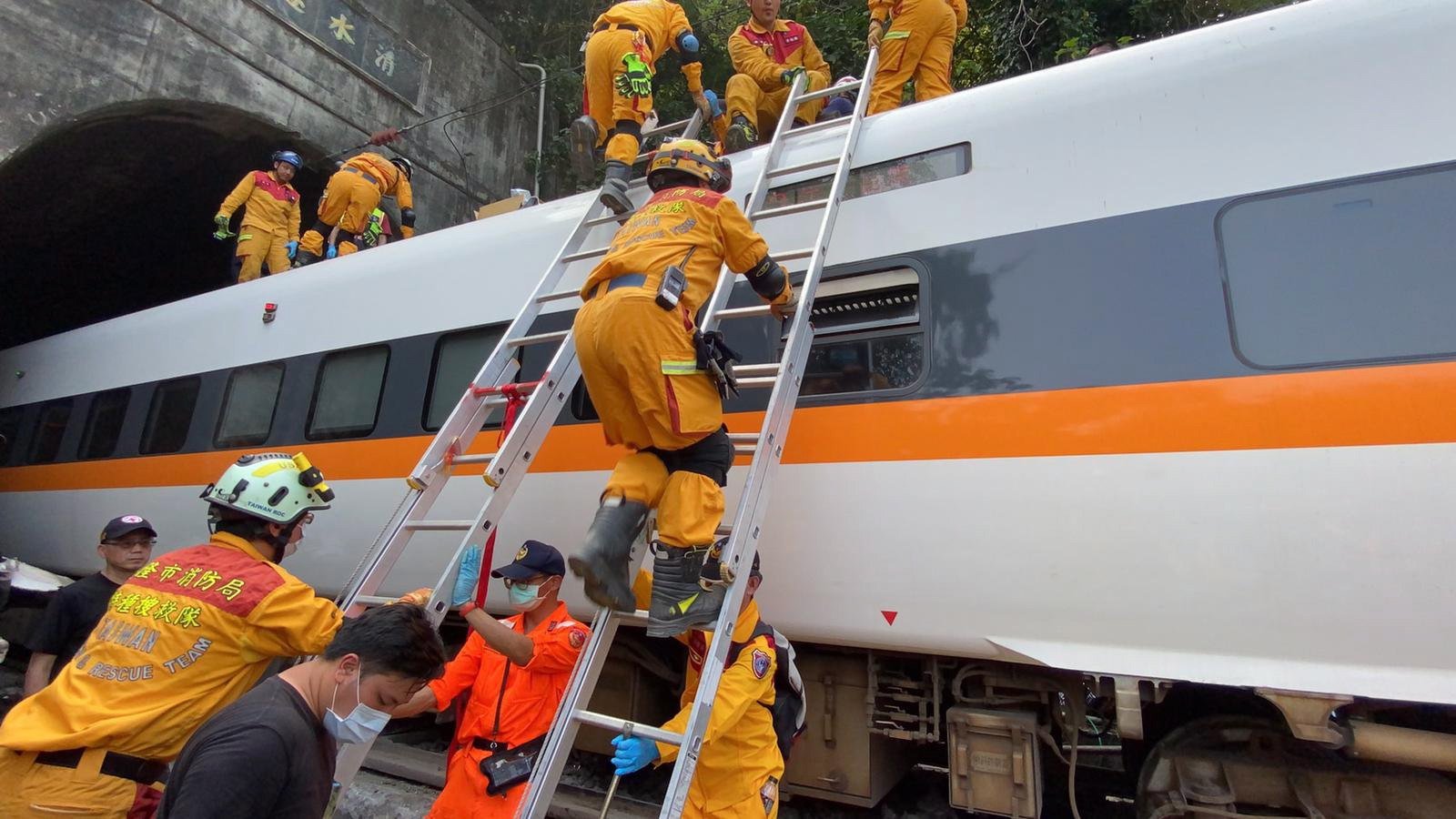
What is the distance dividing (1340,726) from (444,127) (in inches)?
446

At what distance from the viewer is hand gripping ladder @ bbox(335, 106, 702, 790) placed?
8.71 feet

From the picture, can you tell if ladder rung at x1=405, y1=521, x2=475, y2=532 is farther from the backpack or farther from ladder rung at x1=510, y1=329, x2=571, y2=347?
the backpack

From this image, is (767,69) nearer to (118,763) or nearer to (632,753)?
(632,753)

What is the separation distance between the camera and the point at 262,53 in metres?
8.73

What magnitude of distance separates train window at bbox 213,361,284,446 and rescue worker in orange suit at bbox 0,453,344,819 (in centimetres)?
323

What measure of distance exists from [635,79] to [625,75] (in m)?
0.10

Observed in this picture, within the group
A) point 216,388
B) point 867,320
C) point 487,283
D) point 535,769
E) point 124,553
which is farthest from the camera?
point 216,388

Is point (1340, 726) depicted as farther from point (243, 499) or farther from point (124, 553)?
point (124, 553)

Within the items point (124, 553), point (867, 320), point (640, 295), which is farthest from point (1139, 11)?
point (124, 553)

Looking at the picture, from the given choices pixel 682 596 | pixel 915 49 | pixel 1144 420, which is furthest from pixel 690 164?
pixel 915 49

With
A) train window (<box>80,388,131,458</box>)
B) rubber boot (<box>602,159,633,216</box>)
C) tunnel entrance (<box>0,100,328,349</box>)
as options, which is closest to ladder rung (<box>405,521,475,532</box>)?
rubber boot (<box>602,159,633,216</box>)

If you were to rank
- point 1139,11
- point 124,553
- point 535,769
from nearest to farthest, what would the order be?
point 535,769
point 124,553
point 1139,11

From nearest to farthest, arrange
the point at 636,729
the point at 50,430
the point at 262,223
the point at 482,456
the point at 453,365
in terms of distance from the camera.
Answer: the point at 636,729 → the point at 482,456 → the point at 453,365 → the point at 50,430 → the point at 262,223

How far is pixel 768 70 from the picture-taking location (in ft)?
18.4
